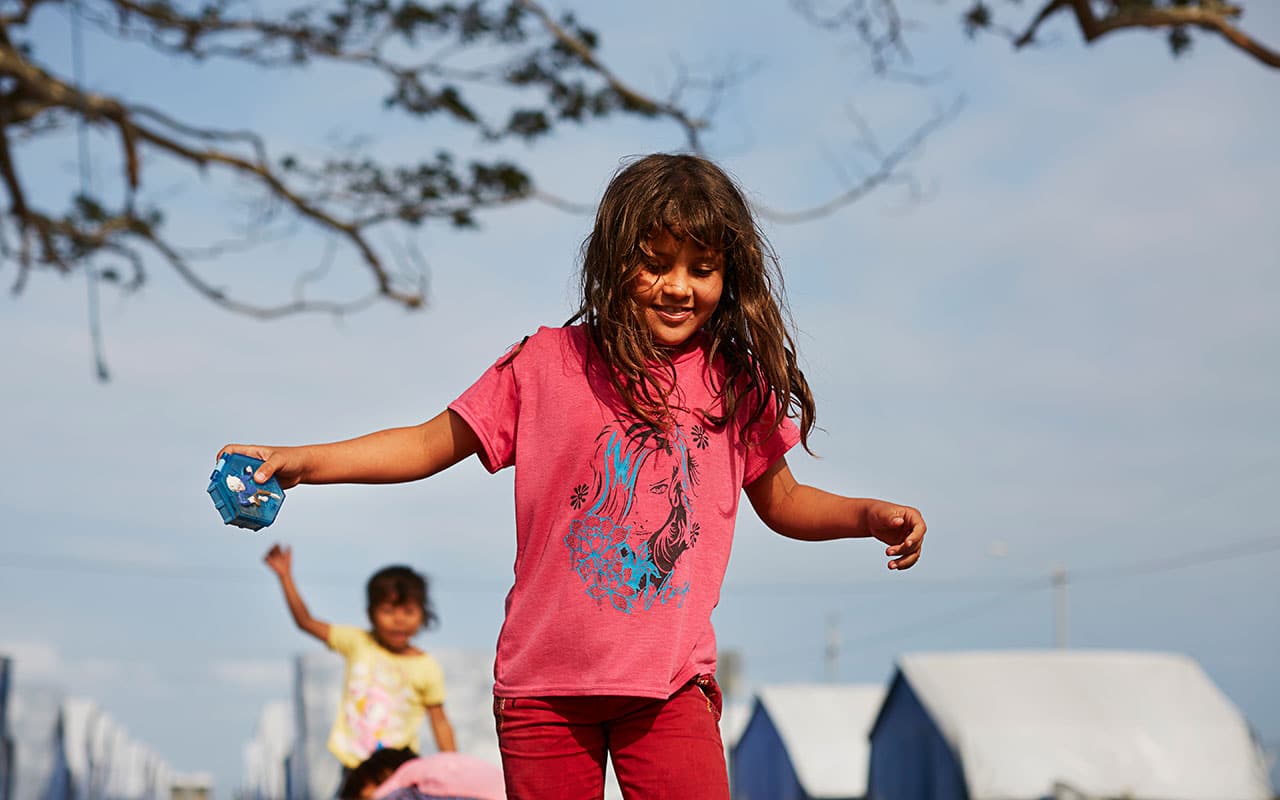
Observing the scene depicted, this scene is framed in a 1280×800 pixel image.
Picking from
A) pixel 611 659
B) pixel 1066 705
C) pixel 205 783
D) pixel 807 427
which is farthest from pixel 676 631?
pixel 205 783

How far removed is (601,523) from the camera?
2.09 metres

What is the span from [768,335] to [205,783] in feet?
61.7

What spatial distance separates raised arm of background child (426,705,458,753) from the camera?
4.86m

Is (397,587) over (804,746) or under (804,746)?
over

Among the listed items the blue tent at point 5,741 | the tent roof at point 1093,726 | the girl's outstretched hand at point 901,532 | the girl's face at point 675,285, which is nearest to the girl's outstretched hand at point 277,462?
the girl's face at point 675,285

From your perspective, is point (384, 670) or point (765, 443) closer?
point (765, 443)

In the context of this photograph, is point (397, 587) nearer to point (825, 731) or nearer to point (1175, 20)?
point (1175, 20)

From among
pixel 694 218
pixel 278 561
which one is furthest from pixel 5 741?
pixel 694 218

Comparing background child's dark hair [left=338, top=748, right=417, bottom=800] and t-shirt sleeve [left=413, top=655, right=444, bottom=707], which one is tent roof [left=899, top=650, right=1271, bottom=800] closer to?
t-shirt sleeve [left=413, top=655, right=444, bottom=707]

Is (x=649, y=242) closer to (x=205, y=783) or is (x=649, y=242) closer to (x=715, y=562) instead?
(x=715, y=562)

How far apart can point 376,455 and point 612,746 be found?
544 millimetres

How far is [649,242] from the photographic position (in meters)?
2.19

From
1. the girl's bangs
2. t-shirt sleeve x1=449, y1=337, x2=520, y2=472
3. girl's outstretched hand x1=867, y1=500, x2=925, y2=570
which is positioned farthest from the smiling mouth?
girl's outstretched hand x1=867, y1=500, x2=925, y2=570

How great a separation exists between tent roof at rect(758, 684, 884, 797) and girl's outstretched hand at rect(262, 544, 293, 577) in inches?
254
